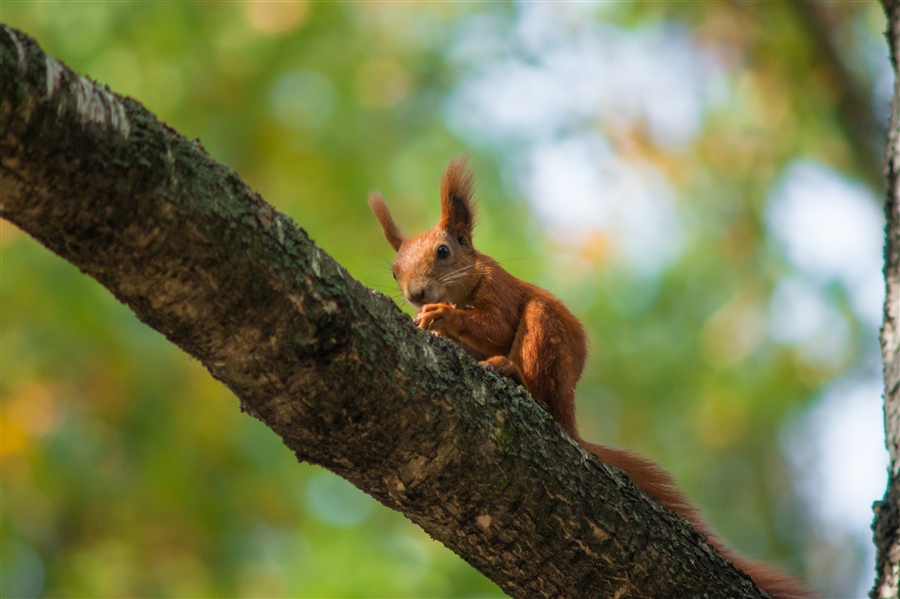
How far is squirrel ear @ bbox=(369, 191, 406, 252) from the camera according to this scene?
3.85 m

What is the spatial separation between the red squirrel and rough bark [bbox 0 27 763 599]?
49 centimetres

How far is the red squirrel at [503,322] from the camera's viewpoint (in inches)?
109

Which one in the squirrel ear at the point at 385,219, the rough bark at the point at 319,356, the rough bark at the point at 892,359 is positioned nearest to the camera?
the rough bark at the point at 319,356

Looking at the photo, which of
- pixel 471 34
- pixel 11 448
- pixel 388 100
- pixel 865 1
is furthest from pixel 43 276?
pixel 865 1

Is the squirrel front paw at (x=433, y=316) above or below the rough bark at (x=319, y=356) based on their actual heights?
above

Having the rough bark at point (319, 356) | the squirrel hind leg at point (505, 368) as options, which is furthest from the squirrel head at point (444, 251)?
the rough bark at point (319, 356)

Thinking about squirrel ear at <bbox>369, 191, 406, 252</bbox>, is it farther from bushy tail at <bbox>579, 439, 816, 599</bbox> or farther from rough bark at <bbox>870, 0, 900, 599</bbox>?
rough bark at <bbox>870, 0, 900, 599</bbox>

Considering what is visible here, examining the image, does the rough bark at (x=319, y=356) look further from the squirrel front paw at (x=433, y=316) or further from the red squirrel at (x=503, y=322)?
the squirrel front paw at (x=433, y=316)

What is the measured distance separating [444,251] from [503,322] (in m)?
0.56

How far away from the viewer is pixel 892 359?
2658 mm

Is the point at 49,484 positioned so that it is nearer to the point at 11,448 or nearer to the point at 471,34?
the point at 11,448

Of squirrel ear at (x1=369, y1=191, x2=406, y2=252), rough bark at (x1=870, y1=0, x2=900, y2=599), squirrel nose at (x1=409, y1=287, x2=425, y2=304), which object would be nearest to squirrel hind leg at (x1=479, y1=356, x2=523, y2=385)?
squirrel nose at (x1=409, y1=287, x2=425, y2=304)

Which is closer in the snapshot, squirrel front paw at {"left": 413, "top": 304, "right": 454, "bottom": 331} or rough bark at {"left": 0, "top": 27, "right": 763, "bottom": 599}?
rough bark at {"left": 0, "top": 27, "right": 763, "bottom": 599}

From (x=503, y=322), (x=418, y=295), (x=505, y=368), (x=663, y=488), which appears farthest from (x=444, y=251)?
(x=663, y=488)
